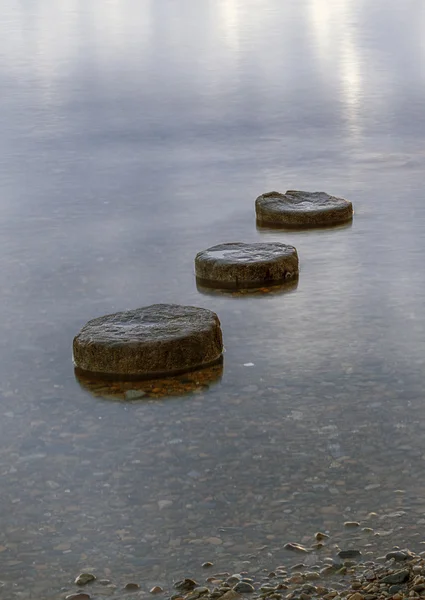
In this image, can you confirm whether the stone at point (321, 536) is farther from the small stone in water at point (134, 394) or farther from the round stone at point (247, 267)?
the round stone at point (247, 267)

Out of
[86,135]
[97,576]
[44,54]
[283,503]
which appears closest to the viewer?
[97,576]

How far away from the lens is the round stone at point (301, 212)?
9641 millimetres

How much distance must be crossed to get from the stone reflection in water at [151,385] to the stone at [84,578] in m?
1.75

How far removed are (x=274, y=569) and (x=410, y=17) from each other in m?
25.1

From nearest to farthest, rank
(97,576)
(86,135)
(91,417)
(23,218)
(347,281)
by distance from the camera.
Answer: (97,576), (91,417), (347,281), (23,218), (86,135)

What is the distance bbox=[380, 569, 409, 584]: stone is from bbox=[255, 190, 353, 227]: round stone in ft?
18.8

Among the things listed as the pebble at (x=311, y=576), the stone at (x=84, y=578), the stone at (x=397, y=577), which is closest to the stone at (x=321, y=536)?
the pebble at (x=311, y=576)

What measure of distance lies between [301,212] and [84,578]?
575 centimetres

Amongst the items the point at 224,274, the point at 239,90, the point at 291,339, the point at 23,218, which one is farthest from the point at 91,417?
the point at 239,90

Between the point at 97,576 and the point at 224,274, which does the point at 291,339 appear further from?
the point at 97,576

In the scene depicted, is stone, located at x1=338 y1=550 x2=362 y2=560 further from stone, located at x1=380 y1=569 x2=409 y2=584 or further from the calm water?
stone, located at x1=380 y1=569 x2=409 y2=584

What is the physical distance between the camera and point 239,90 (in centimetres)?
1730

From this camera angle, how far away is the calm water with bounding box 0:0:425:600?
463cm

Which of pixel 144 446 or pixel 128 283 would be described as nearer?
pixel 144 446
